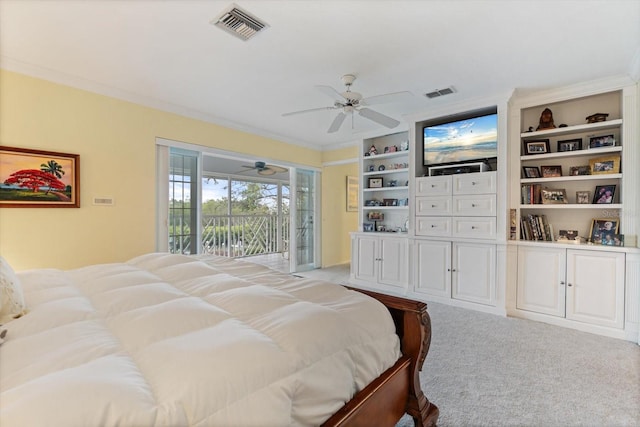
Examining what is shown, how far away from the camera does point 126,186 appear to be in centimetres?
333

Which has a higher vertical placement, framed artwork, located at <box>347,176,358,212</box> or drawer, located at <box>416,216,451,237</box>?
framed artwork, located at <box>347,176,358,212</box>

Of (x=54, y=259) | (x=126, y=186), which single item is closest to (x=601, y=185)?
(x=126, y=186)

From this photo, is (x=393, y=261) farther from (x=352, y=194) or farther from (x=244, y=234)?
(x=244, y=234)

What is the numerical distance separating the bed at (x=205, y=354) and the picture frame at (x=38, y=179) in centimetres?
149

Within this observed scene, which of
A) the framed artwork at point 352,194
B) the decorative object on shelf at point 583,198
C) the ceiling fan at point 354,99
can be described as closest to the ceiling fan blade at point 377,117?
the ceiling fan at point 354,99

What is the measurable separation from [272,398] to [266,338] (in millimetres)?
203

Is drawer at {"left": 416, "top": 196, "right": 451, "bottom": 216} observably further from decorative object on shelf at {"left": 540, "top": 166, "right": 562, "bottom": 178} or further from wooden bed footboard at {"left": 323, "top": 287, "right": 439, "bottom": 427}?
wooden bed footboard at {"left": 323, "top": 287, "right": 439, "bottom": 427}

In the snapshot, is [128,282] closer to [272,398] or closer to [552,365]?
[272,398]

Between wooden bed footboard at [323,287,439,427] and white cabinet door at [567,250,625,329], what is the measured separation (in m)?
2.45

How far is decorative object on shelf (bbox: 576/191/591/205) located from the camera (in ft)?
10.3

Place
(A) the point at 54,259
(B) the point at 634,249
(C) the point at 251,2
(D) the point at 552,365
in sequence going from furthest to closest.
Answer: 1. (A) the point at 54,259
2. (B) the point at 634,249
3. (D) the point at 552,365
4. (C) the point at 251,2

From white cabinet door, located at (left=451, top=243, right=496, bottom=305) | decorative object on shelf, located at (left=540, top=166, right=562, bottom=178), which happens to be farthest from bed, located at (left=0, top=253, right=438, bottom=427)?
decorative object on shelf, located at (left=540, top=166, right=562, bottom=178)

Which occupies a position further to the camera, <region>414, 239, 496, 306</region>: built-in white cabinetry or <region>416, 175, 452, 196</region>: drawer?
<region>416, 175, 452, 196</region>: drawer

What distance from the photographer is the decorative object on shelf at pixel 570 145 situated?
10.5ft
